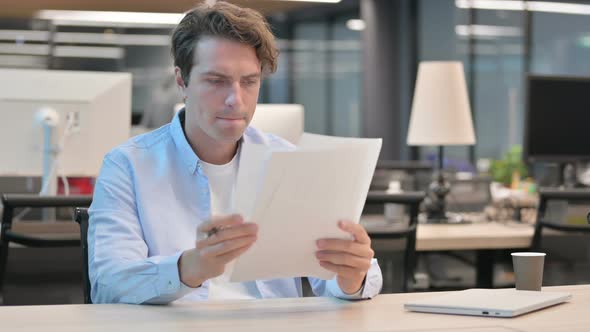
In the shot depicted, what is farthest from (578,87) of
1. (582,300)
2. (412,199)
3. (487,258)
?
(582,300)

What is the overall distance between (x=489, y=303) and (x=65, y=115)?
2.28m

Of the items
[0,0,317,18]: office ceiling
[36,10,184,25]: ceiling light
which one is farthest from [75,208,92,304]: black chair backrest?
[36,10,184,25]: ceiling light

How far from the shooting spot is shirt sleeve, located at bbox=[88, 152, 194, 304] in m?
1.65

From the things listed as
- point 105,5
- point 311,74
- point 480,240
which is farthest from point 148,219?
point 311,74

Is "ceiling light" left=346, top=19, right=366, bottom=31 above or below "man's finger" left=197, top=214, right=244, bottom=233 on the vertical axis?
above

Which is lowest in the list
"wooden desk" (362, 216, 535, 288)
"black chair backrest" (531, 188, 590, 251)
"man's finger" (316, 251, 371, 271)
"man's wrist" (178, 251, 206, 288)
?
"wooden desk" (362, 216, 535, 288)

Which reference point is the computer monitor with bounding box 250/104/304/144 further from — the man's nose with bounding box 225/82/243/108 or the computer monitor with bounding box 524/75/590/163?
the man's nose with bounding box 225/82/243/108

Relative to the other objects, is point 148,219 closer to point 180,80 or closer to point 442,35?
point 180,80

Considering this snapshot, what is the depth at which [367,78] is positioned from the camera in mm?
10672

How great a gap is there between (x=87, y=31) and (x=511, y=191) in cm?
824

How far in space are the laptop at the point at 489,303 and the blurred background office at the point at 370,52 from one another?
5654mm

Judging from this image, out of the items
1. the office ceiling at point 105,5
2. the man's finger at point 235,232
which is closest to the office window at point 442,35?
the office ceiling at point 105,5

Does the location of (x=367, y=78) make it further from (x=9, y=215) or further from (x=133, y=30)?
(x=9, y=215)

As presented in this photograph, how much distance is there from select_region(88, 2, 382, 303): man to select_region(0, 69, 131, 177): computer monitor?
1.54m
